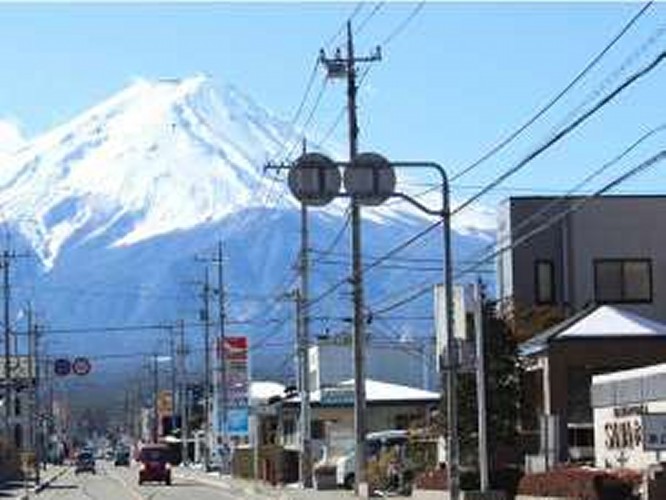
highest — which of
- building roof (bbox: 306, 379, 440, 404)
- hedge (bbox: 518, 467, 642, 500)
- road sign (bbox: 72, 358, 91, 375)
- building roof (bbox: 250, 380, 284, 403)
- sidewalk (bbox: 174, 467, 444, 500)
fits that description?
road sign (bbox: 72, 358, 91, 375)

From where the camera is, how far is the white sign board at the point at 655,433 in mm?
32938

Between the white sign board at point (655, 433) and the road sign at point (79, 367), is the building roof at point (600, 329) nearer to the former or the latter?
the white sign board at point (655, 433)

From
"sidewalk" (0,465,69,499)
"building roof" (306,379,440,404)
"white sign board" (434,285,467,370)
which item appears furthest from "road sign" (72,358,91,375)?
"white sign board" (434,285,467,370)

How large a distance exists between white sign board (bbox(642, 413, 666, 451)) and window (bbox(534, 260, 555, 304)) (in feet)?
101

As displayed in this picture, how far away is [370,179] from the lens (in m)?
36.2

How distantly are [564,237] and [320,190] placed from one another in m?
29.7

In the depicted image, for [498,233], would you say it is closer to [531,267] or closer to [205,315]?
[531,267]

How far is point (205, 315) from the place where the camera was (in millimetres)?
Result: 125312

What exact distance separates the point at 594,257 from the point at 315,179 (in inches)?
1177

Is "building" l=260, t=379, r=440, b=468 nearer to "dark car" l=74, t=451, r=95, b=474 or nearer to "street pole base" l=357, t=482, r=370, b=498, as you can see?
"street pole base" l=357, t=482, r=370, b=498

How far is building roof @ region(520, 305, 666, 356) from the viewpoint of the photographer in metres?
50.0

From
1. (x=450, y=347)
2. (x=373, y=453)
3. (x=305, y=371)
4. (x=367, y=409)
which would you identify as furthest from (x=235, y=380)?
(x=450, y=347)

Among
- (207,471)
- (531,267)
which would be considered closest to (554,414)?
(531,267)

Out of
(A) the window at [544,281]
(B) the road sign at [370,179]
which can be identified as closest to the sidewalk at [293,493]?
(A) the window at [544,281]
